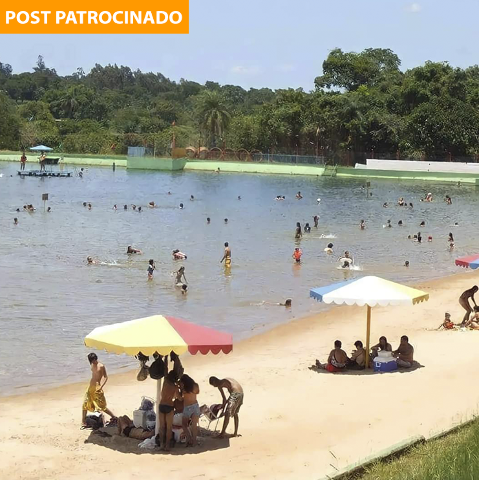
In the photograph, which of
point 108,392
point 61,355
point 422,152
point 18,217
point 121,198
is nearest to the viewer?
point 108,392

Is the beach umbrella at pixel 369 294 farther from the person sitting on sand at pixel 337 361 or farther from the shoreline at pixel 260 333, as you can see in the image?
the shoreline at pixel 260 333

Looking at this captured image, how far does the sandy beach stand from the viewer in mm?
11273

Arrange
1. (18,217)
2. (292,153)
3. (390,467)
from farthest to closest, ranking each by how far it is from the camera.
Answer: (292,153)
(18,217)
(390,467)

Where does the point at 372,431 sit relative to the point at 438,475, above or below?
below

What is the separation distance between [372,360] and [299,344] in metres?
3.81

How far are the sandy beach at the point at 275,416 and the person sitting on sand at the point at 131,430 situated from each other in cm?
13

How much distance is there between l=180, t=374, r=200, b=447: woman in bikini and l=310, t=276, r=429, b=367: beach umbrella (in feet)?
15.5

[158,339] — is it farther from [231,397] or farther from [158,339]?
[231,397]

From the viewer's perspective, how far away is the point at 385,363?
16000mm

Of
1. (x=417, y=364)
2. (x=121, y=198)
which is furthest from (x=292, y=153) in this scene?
(x=417, y=364)

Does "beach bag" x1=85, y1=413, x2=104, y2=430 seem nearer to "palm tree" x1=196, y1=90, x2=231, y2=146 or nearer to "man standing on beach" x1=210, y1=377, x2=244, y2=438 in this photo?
"man standing on beach" x1=210, y1=377, x2=244, y2=438

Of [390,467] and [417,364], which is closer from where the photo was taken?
[390,467]

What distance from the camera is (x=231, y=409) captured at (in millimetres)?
12281

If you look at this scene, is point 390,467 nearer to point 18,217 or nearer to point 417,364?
point 417,364
